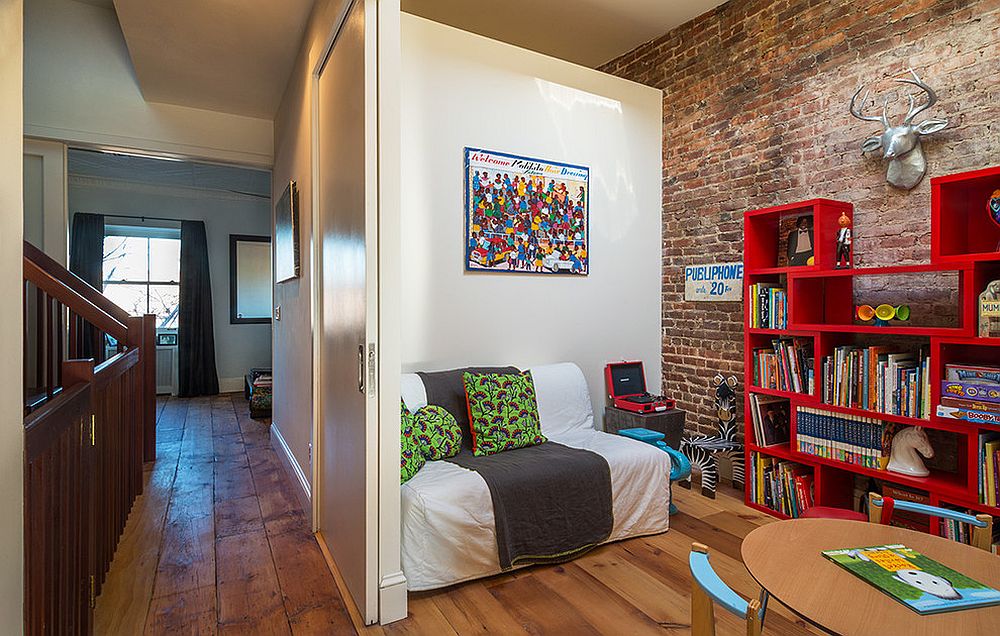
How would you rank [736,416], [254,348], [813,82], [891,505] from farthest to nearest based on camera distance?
[254,348], [736,416], [813,82], [891,505]

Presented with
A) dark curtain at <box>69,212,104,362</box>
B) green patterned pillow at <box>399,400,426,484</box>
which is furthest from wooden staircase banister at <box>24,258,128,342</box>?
dark curtain at <box>69,212,104,362</box>

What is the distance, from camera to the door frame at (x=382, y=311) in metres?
2.03

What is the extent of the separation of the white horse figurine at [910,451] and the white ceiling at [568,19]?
113 inches

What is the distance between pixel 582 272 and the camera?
3779 millimetres

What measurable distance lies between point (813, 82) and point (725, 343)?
1.65 metres

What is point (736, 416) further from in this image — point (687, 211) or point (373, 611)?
point (373, 611)

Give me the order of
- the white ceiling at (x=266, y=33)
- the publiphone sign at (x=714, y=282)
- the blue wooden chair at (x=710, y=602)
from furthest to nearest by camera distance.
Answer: the publiphone sign at (x=714, y=282) → the white ceiling at (x=266, y=33) → the blue wooden chair at (x=710, y=602)

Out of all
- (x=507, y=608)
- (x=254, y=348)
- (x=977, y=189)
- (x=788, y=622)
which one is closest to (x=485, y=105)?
(x=977, y=189)

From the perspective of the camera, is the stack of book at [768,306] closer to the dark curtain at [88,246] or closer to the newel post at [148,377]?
the newel post at [148,377]

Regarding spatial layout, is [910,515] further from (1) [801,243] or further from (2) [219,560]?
(2) [219,560]

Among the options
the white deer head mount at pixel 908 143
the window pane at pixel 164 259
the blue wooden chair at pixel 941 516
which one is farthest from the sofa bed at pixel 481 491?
the window pane at pixel 164 259

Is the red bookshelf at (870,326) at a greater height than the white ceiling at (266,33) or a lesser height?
lesser

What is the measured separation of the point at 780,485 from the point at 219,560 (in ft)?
9.58

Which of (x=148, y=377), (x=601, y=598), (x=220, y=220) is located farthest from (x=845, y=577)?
(x=220, y=220)
